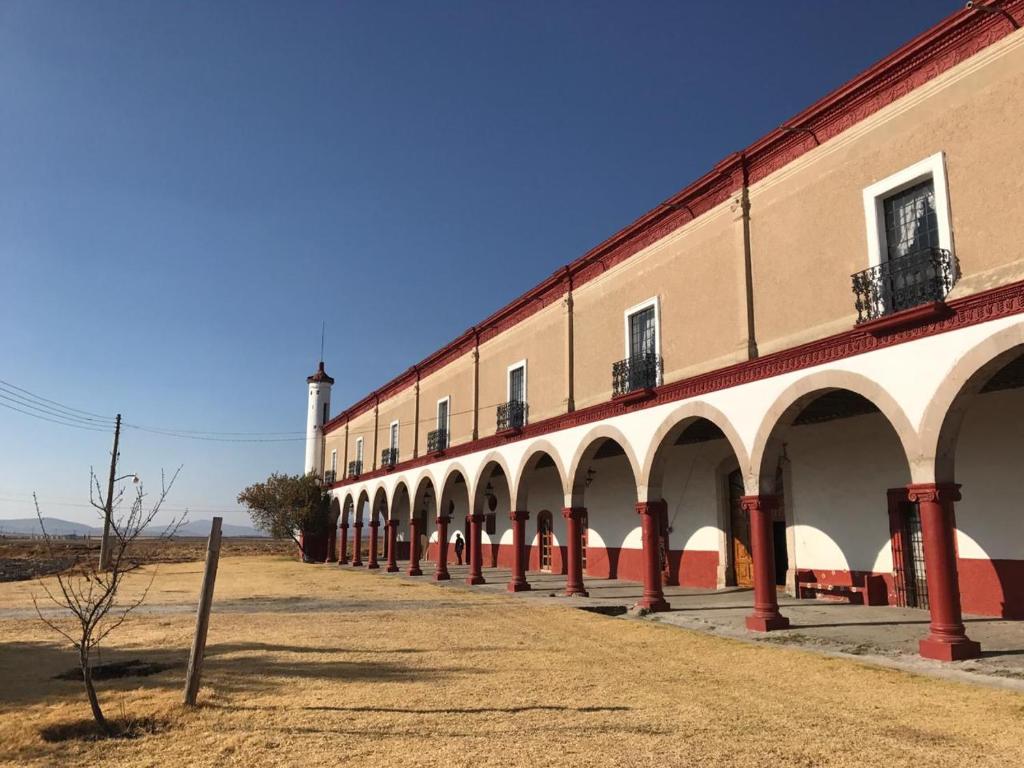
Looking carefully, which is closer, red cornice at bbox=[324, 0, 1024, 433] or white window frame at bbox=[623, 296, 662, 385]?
red cornice at bbox=[324, 0, 1024, 433]

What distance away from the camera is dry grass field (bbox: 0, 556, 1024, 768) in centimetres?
526

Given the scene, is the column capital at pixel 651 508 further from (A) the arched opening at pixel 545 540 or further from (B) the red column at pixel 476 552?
(A) the arched opening at pixel 545 540

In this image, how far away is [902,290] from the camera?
9727mm

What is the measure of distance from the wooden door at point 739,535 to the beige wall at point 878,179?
222 inches

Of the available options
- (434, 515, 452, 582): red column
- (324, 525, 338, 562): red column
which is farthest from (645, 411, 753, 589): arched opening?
(324, 525, 338, 562): red column

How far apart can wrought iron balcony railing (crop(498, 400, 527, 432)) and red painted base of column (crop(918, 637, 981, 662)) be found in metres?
12.2

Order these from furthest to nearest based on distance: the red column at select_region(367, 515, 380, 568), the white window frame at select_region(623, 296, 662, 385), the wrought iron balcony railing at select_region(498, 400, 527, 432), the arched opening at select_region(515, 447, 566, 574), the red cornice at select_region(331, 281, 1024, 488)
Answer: the red column at select_region(367, 515, 380, 568)
the arched opening at select_region(515, 447, 566, 574)
the wrought iron balcony railing at select_region(498, 400, 527, 432)
the white window frame at select_region(623, 296, 662, 385)
the red cornice at select_region(331, 281, 1024, 488)

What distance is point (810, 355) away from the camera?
10.9 metres

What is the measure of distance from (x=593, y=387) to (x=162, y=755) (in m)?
13.0

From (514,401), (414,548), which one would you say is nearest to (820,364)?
(514,401)

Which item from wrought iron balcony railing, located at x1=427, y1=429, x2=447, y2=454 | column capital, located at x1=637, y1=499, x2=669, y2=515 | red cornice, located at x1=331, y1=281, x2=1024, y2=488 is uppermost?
wrought iron balcony railing, located at x1=427, y1=429, x2=447, y2=454

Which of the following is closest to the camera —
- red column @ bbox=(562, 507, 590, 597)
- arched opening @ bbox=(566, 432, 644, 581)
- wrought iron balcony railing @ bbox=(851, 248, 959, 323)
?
wrought iron balcony railing @ bbox=(851, 248, 959, 323)

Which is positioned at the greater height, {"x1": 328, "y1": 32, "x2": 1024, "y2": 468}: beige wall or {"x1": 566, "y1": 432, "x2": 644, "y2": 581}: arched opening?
{"x1": 328, "y1": 32, "x2": 1024, "y2": 468}: beige wall

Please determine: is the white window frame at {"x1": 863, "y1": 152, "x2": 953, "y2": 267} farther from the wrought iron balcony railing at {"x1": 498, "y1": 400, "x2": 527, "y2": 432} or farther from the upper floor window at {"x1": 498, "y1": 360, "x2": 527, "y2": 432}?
the wrought iron balcony railing at {"x1": 498, "y1": 400, "x2": 527, "y2": 432}
